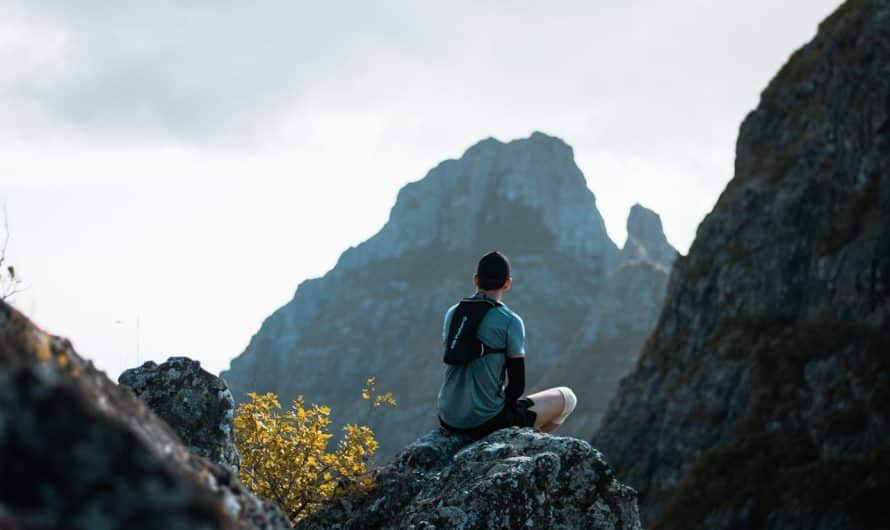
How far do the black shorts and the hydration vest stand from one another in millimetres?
895

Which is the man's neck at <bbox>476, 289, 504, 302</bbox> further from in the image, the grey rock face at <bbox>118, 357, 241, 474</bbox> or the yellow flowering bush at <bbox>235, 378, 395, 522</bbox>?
the grey rock face at <bbox>118, 357, 241, 474</bbox>

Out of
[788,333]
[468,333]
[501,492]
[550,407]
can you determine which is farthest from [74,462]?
[788,333]

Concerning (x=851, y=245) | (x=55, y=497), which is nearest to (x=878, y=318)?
(x=851, y=245)

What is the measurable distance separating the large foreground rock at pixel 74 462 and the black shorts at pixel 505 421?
8387mm

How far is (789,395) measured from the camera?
204 feet

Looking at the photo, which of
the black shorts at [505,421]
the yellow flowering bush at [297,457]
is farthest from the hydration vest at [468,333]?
the yellow flowering bush at [297,457]

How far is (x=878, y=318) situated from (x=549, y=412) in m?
52.2

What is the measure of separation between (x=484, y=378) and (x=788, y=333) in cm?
6206

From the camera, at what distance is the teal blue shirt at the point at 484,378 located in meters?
11.3

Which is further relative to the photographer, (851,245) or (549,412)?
(851,245)

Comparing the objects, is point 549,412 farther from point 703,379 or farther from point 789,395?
point 703,379

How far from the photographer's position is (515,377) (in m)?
11.5

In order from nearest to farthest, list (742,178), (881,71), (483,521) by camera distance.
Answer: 1. (483,521)
2. (881,71)
3. (742,178)

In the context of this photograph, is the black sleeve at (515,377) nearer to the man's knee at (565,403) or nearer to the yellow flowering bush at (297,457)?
the man's knee at (565,403)
